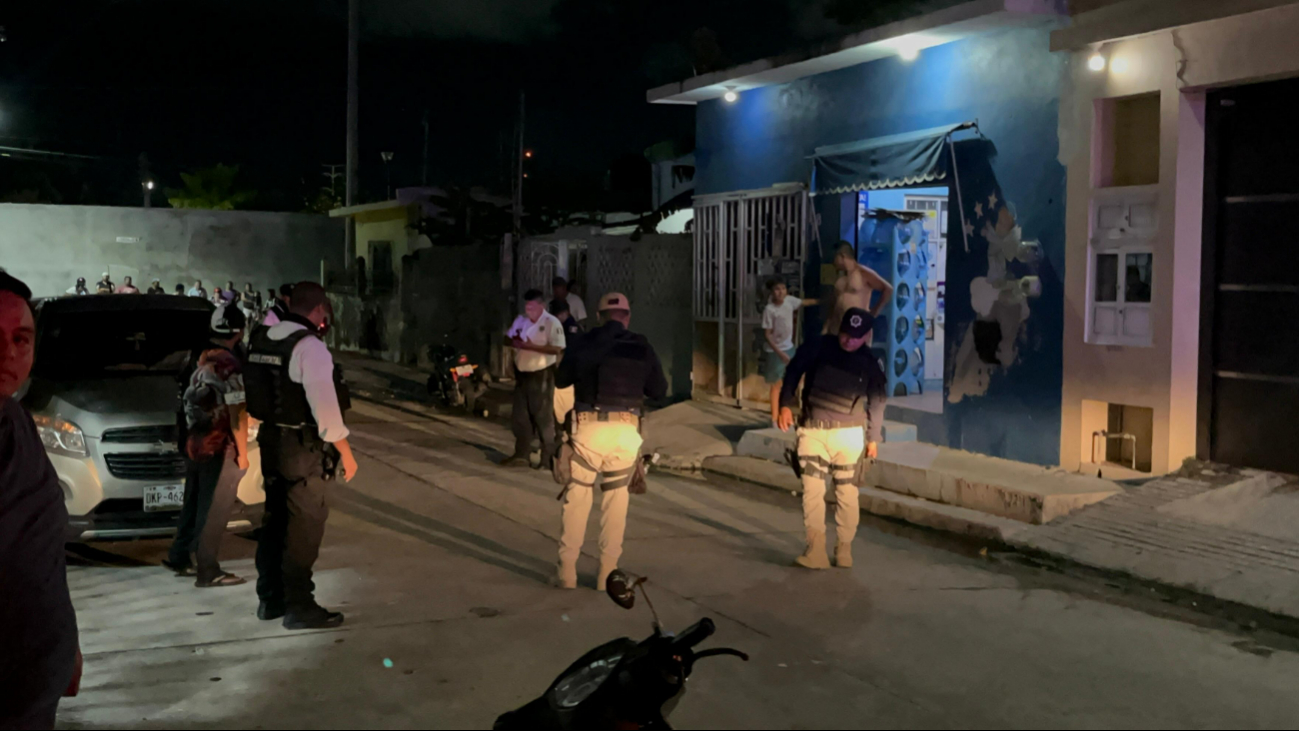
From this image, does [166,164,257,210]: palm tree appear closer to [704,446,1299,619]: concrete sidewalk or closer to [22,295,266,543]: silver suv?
[22,295,266,543]: silver suv

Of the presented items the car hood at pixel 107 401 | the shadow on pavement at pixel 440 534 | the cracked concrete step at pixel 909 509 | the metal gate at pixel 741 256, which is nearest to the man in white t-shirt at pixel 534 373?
the cracked concrete step at pixel 909 509

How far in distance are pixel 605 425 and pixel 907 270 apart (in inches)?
301

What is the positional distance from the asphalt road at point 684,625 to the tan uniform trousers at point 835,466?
381 millimetres

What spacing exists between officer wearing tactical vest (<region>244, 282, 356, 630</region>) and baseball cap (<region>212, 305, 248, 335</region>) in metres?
1.14

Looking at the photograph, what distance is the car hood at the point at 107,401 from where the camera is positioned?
8.02 metres

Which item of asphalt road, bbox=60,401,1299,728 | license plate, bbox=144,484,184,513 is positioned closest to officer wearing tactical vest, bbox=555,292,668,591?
asphalt road, bbox=60,401,1299,728

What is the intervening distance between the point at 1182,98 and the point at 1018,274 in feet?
7.41

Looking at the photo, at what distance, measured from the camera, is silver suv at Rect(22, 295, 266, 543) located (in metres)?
7.93

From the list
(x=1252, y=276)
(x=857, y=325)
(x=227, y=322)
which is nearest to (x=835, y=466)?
(x=857, y=325)

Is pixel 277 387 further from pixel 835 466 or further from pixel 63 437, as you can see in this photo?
pixel 835 466

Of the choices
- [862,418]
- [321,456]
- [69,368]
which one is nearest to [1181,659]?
[862,418]

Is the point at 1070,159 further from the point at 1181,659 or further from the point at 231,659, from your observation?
the point at 231,659

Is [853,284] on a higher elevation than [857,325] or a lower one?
higher

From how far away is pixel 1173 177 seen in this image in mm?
9836
